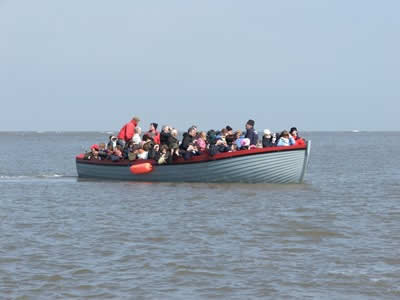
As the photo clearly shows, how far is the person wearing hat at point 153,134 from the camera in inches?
992

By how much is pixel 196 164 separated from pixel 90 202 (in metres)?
3.80

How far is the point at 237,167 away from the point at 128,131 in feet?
17.0

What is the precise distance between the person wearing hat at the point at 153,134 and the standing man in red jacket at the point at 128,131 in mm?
806

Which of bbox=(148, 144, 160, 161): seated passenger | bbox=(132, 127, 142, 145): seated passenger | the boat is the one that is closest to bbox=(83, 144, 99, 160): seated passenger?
bbox=(132, 127, 142, 145): seated passenger

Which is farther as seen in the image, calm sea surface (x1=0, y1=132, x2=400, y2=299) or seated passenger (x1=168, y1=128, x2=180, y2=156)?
seated passenger (x1=168, y1=128, x2=180, y2=156)

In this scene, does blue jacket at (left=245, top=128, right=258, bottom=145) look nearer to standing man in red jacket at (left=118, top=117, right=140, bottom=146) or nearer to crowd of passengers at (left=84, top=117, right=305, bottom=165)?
crowd of passengers at (left=84, top=117, right=305, bottom=165)

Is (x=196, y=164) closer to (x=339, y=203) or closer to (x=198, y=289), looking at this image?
(x=339, y=203)

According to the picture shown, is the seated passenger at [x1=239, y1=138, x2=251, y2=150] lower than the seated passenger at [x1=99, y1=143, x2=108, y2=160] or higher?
higher

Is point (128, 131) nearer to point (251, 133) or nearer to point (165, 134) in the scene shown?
point (165, 134)

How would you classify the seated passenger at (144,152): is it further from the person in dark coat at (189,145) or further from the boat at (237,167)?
the person in dark coat at (189,145)

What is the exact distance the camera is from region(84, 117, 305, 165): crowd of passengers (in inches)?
892

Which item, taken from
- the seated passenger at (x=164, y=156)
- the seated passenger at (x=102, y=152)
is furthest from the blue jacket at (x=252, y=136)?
the seated passenger at (x=102, y=152)

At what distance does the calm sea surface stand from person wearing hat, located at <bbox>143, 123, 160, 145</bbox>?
7.41 ft

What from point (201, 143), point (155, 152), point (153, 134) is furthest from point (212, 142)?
point (153, 134)
